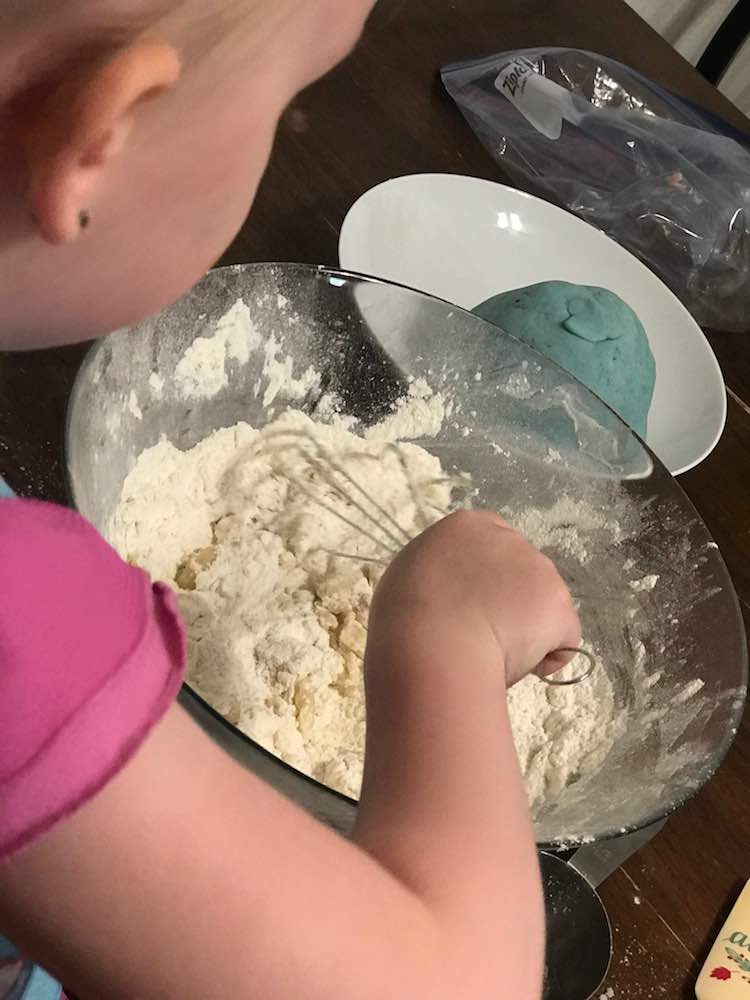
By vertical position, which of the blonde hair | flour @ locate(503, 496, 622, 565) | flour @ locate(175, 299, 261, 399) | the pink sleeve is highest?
the blonde hair

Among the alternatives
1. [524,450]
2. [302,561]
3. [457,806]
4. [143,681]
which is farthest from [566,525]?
[143,681]

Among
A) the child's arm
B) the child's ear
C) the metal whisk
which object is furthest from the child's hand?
the child's ear

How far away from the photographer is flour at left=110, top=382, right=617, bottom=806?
0.54 meters

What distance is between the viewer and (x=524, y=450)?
67 centimetres

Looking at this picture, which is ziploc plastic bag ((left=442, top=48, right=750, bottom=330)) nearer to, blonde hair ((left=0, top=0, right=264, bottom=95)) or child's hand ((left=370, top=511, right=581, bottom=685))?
child's hand ((left=370, top=511, right=581, bottom=685))

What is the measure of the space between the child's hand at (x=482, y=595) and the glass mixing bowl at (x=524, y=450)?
0.06 metres

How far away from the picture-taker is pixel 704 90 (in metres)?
1.08

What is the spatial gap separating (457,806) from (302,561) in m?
0.24

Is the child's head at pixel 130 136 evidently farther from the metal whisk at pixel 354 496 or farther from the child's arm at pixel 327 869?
the metal whisk at pixel 354 496

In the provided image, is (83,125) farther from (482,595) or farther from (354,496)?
Answer: (354,496)

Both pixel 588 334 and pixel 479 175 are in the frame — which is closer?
pixel 588 334

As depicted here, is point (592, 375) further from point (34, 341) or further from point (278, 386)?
point (34, 341)

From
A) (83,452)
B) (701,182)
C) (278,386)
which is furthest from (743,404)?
(83,452)

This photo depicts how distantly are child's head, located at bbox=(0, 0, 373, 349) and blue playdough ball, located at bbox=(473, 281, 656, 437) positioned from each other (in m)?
0.38
